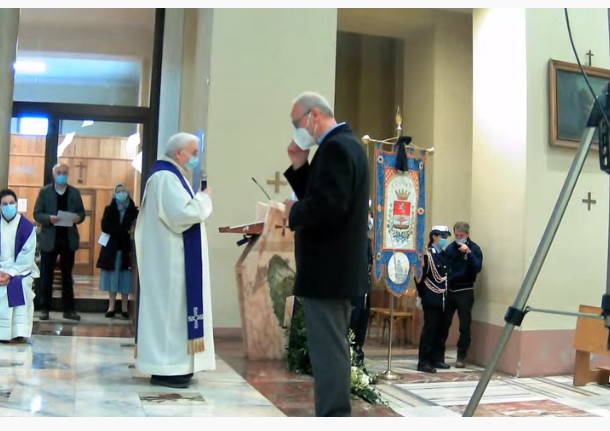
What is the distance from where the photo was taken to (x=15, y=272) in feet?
18.2

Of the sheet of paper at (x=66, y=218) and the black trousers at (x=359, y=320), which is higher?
the sheet of paper at (x=66, y=218)

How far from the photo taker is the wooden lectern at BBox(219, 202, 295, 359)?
526 centimetres

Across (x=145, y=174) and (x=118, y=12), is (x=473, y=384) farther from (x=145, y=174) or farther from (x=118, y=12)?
(x=118, y=12)

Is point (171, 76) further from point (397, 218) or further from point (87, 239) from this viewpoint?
point (397, 218)

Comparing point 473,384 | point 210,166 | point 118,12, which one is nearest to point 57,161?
point 118,12

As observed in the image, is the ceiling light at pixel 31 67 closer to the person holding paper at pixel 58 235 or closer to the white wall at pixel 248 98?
the person holding paper at pixel 58 235

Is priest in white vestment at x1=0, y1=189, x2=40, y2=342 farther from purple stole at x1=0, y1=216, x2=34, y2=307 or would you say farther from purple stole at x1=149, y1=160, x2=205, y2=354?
purple stole at x1=149, y1=160, x2=205, y2=354

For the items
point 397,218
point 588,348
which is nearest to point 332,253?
point 397,218

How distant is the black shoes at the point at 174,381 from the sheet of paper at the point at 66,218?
136 inches

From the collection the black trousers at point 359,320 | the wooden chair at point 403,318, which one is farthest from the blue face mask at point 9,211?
the wooden chair at point 403,318

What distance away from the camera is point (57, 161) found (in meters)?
8.07

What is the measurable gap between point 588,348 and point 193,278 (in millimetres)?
3144

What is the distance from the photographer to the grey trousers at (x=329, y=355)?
256cm

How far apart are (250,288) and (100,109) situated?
13.5 ft
